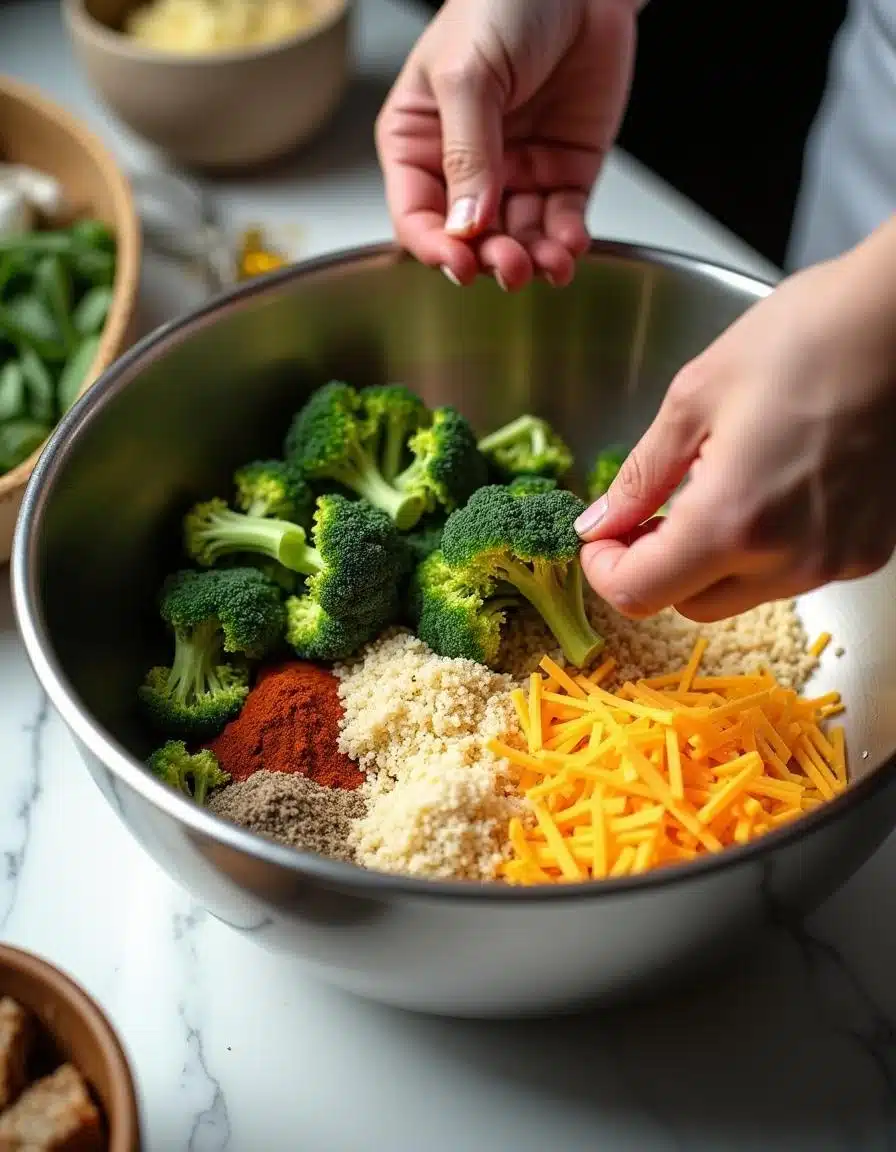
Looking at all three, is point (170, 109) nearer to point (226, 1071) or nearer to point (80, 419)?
point (80, 419)

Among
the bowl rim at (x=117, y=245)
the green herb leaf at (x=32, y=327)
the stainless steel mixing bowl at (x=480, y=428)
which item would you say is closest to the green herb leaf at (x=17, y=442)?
the bowl rim at (x=117, y=245)

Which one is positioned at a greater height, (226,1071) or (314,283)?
(314,283)

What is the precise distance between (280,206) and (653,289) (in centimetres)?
76

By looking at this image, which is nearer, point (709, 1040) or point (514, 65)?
point (709, 1040)

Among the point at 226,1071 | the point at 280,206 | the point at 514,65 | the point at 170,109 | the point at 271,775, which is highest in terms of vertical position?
the point at 514,65

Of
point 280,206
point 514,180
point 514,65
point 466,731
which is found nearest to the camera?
point 466,731

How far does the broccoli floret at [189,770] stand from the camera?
1.06 meters

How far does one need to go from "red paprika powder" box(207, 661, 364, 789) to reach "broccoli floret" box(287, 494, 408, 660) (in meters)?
0.05

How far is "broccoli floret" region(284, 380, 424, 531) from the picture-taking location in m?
1.25

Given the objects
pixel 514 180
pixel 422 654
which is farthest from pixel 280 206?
pixel 422 654

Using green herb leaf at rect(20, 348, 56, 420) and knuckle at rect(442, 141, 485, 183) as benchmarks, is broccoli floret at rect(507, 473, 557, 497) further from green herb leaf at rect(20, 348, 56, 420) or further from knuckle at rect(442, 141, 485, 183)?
green herb leaf at rect(20, 348, 56, 420)

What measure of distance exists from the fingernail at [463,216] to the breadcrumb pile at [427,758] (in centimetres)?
45

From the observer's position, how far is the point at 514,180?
140cm

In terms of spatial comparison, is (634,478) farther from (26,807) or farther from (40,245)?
(40,245)
